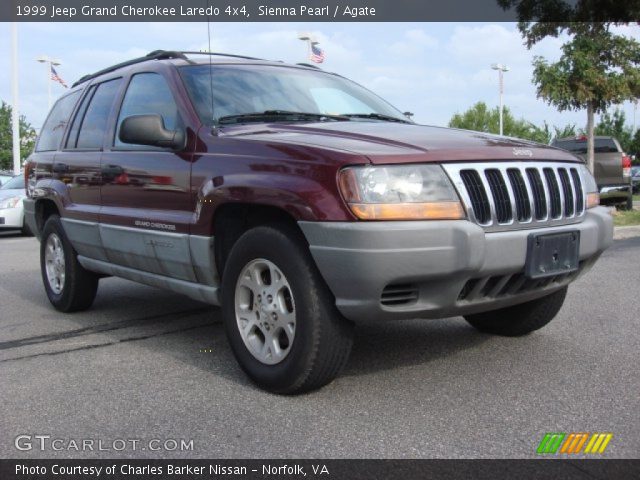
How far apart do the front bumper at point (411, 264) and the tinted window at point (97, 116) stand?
2.55m

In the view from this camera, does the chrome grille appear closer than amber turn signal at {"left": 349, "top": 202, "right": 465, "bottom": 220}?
No

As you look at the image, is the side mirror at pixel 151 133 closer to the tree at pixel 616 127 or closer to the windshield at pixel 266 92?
the windshield at pixel 266 92

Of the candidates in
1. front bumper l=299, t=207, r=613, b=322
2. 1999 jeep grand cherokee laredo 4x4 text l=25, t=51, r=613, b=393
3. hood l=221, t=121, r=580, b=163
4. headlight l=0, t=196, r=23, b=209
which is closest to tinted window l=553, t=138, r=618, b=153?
headlight l=0, t=196, r=23, b=209

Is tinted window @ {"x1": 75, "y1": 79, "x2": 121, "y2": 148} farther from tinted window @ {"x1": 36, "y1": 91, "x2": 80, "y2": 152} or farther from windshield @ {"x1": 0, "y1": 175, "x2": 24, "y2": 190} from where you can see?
windshield @ {"x1": 0, "y1": 175, "x2": 24, "y2": 190}

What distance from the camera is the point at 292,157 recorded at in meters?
3.24

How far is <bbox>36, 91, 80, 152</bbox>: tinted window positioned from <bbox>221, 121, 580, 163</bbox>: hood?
2.56 m

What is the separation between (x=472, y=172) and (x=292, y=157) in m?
0.85

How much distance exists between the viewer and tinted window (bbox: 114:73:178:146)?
4.23 meters

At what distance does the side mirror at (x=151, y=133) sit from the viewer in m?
3.89

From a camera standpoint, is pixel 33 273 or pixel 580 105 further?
pixel 580 105

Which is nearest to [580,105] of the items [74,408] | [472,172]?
[472,172]

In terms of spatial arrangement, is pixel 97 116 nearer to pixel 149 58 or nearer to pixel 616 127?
pixel 149 58
